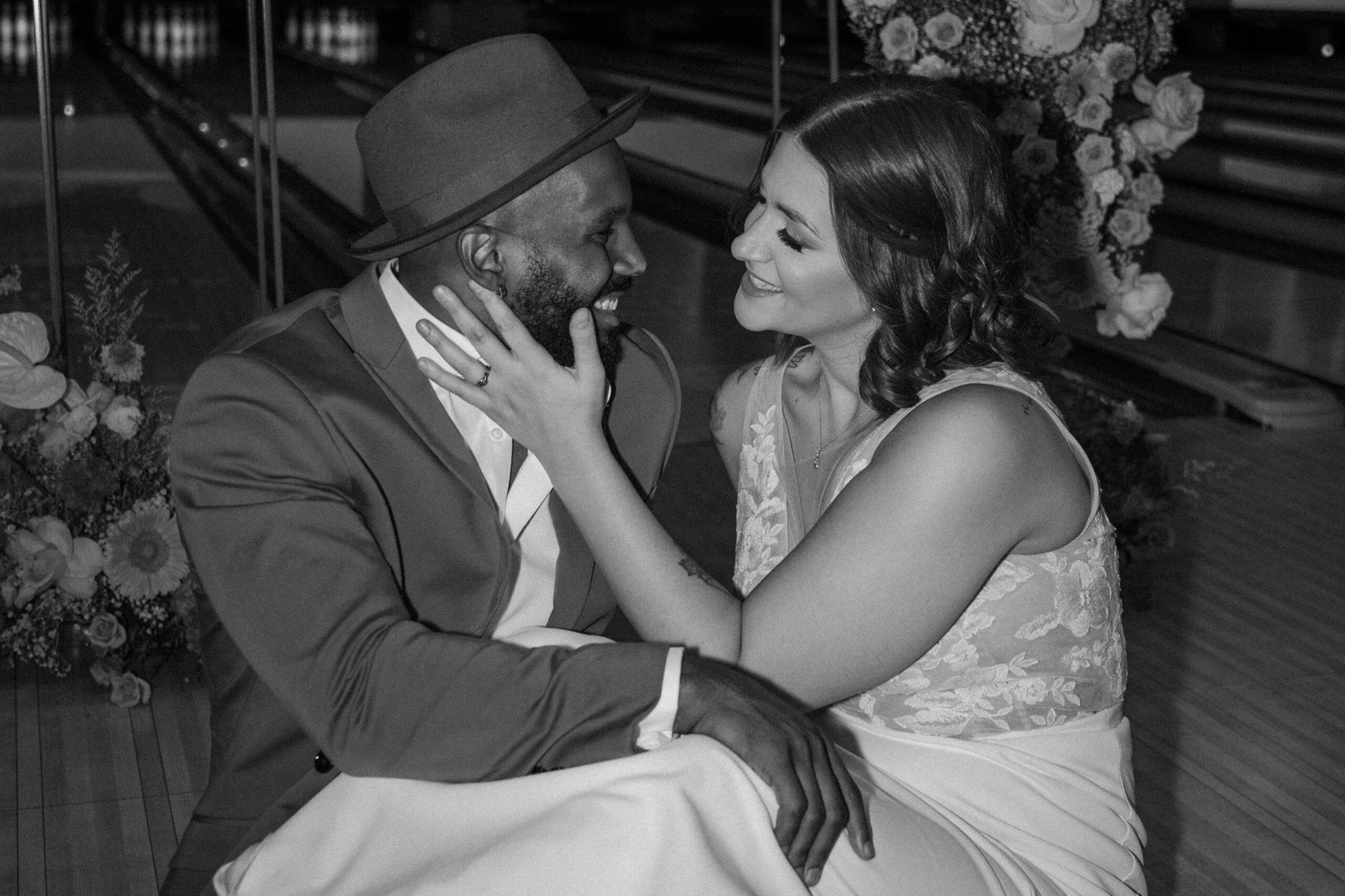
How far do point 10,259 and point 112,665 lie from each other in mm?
3185

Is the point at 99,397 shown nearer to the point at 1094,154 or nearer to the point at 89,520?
the point at 89,520

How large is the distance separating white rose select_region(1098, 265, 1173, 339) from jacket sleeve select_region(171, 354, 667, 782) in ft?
7.27

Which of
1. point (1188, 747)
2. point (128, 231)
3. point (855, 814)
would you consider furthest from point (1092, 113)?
point (128, 231)

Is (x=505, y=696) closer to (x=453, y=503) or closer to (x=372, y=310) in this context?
(x=453, y=503)

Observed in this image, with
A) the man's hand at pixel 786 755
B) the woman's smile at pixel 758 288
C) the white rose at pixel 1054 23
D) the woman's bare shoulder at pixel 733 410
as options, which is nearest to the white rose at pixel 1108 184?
the white rose at pixel 1054 23

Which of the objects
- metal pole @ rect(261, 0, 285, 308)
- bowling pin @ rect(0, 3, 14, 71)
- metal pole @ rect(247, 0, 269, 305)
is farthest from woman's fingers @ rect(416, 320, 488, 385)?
bowling pin @ rect(0, 3, 14, 71)

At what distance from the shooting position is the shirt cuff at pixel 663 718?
4.01 feet

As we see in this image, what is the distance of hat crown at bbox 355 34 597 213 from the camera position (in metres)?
1.38

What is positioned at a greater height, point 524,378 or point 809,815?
point 524,378

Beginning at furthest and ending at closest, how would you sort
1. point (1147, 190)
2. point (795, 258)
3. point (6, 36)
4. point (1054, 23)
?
point (6, 36) → point (1147, 190) → point (1054, 23) → point (795, 258)

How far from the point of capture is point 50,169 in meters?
2.87

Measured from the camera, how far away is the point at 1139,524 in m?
2.98

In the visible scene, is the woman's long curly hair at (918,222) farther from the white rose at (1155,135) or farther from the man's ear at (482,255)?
the white rose at (1155,135)

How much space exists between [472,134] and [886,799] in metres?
0.65
